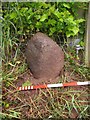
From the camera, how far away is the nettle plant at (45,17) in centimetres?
179

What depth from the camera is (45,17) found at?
1769mm

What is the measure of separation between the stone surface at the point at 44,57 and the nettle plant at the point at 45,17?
0.13 meters

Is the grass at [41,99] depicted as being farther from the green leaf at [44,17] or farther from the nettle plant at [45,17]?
the green leaf at [44,17]

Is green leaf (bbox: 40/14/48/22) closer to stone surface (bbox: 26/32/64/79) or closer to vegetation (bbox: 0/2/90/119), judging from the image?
vegetation (bbox: 0/2/90/119)

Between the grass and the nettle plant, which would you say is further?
the nettle plant

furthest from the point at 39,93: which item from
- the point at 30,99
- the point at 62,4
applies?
the point at 62,4

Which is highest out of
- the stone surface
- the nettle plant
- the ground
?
the nettle plant

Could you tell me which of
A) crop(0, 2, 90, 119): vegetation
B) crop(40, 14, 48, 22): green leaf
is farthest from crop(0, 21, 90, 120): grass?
crop(40, 14, 48, 22): green leaf

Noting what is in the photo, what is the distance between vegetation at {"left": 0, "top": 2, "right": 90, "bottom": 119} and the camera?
1623 mm

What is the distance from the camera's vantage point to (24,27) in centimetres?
190

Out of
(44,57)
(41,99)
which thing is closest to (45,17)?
(44,57)

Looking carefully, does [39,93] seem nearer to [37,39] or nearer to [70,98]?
[70,98]

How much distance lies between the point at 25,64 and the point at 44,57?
0.21 metres

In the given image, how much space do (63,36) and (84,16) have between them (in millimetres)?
227
